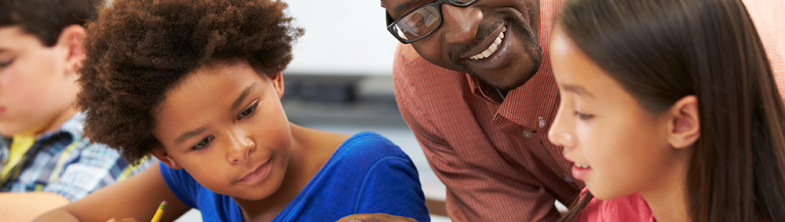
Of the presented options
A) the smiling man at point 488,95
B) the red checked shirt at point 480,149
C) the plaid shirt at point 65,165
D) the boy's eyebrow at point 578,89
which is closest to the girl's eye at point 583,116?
the boy's eyebrow at point 578,89

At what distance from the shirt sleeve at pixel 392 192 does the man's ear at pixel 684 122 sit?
1.87ft

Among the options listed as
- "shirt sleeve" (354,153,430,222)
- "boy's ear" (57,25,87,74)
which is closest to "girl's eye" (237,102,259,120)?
"shirt sleeve" (354,153,430,222)

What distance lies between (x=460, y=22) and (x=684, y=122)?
18.8 inches

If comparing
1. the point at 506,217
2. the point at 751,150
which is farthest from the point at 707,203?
the point at 506,217

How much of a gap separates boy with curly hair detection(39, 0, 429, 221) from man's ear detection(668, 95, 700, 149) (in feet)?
1.88

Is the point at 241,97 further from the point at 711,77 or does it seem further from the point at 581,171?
the point at 711,77

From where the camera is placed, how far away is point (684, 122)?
71cm

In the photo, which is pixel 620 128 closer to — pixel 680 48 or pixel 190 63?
pixel 680 48

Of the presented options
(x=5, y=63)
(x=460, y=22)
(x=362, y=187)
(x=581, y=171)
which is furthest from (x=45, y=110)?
(x=581, y=171)

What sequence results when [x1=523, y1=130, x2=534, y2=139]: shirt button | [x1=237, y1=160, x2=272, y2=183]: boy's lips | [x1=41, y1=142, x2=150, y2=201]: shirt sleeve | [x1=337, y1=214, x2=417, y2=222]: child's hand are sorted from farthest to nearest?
[x1=41, y1=142, x2=150, y2=201]: shirt sleeve < [x1=523, y1=130, x2=534, y2=139]: shirt button < [x1=237, y1=160, x2=272, y2=183]: boy's lips < [x1=337, y1=214, x2=417, y2=222]: child's hand

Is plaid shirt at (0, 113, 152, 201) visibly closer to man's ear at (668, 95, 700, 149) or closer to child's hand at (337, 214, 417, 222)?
child's hand at (337, 214, 417, 222)

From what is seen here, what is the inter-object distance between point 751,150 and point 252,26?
870 mm

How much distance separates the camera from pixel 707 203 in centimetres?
76

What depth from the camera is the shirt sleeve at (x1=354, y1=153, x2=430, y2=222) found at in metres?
1.16
